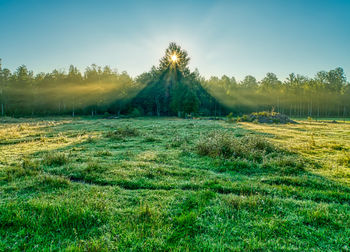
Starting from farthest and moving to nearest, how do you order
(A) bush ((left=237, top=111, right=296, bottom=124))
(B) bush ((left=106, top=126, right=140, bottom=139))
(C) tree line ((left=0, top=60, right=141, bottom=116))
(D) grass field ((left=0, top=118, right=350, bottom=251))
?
(C) tree line ((left=0, top=60, right=141, bottom=116)) → (A) bush ((left=237, top=111, right=296, bottom=124)) → (B) bush ((left=106, top=126, right=140, bottom=139)) → (D) grass field ((left=0, top=118, right=350, bottom=251))

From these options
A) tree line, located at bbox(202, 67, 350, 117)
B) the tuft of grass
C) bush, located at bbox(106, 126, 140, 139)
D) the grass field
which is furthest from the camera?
tree line, located at bbox(202, 67, 350, 117)

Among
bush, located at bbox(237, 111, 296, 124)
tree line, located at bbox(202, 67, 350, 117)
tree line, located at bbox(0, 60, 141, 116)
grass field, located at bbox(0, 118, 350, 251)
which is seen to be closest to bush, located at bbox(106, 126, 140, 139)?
grass field, located at bbox(0, 118, 350, 251)

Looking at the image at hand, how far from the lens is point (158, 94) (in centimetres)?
7744

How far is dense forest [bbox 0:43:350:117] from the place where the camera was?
66875 mm

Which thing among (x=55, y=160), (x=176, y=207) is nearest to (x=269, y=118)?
(x=55, y=160)

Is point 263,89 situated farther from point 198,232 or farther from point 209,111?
point 198,232

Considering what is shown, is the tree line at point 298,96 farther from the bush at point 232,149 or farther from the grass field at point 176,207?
the grass field at point 176,207

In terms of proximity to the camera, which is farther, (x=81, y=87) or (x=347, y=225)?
(x=81, y=87)

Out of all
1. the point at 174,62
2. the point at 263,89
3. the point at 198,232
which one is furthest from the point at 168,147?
the point at 263,89

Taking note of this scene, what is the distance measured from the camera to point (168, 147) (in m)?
12.5

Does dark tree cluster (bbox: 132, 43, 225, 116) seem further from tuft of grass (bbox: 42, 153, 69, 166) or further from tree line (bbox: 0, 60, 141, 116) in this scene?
tuft of grass (bbox: 42, 153, 69, 166)

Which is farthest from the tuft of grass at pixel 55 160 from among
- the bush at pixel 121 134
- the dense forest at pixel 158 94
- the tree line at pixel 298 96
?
the tree line at pixel 298 96

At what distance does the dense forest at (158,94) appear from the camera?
6688cm

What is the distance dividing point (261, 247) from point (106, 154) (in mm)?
8594
